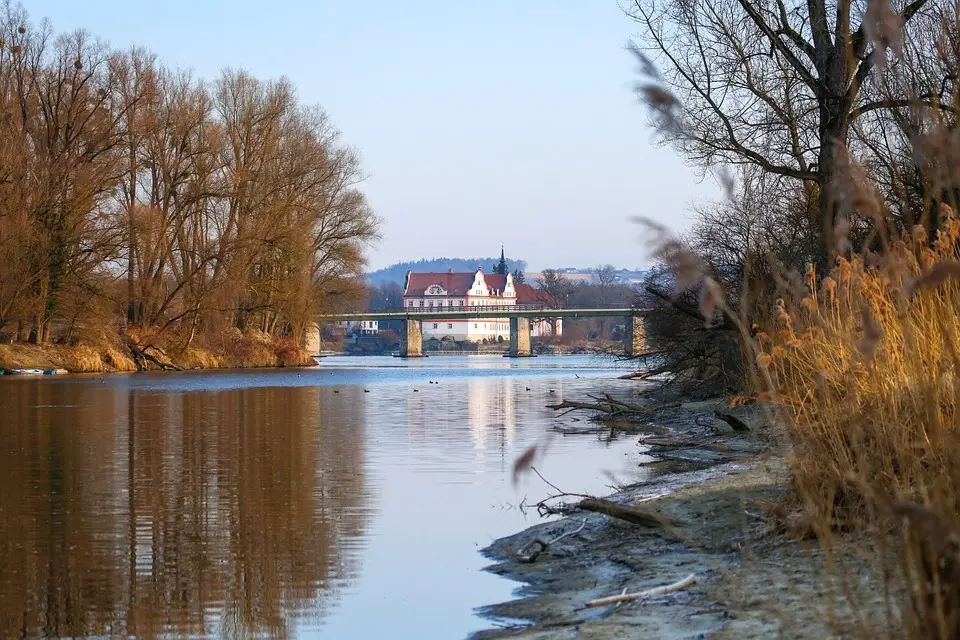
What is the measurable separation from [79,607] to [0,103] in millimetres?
43927

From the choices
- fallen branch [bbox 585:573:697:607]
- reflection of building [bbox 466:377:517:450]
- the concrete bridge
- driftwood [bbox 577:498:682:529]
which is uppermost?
the concrete bridge

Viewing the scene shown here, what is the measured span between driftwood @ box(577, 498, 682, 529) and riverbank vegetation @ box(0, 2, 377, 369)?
4012 centimetres

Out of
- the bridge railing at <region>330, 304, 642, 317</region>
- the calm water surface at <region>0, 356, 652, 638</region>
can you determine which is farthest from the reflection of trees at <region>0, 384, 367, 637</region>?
the bridge railing at <region>330, 304, 642, 317</region>

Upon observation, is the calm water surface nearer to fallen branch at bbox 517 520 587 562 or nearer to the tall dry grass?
fallen branch at bbox 517 520 587 562

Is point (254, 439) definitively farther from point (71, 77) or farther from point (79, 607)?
point (71, 77)

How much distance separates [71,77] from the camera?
→ 1977 inches

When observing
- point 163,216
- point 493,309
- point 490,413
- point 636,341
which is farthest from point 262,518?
point 493,309

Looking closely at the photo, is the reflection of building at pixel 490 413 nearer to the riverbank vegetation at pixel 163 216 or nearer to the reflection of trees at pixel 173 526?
the reflection of trees at pixel 173 526

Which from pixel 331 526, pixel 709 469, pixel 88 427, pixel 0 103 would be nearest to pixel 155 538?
pixel 331 526

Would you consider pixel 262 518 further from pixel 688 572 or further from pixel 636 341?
pixel 636 341

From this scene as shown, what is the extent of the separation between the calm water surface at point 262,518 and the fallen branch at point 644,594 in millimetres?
724

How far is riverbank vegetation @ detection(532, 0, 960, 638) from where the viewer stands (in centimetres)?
374

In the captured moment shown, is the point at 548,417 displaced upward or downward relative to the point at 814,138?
downward

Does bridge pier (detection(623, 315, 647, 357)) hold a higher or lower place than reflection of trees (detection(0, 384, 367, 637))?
higher
